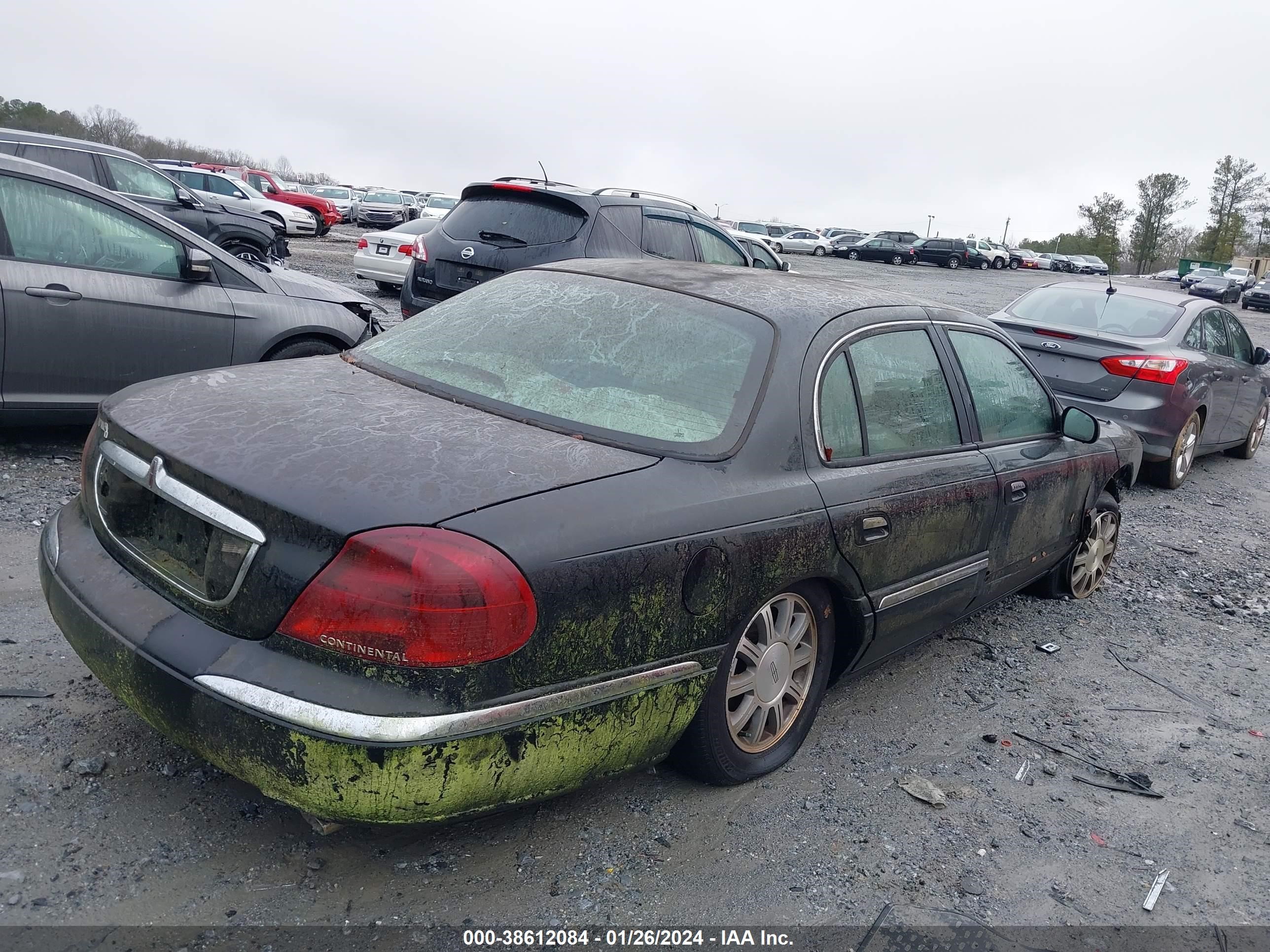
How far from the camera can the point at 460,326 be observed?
3.51 metres

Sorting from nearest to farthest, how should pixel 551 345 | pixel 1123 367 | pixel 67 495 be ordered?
pixel 551 345 < pixel 67 495 < pixel 1123 367

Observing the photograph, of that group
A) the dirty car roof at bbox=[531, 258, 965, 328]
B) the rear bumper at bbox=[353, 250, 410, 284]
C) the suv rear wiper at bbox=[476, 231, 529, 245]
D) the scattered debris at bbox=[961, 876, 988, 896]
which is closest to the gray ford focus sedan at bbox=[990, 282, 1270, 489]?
the suv rear wiper at bbox=[476, 231, 529, 245]

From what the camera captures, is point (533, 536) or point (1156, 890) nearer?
point (533, 536)

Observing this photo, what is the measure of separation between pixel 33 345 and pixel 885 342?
4292 mm

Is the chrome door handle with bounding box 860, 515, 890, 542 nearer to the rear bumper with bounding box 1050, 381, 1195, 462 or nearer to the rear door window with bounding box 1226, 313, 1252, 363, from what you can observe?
the rear bumper with bounding box 1050, 381, 1195, 462

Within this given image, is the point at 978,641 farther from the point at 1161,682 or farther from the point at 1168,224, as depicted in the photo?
the point at 1168,224

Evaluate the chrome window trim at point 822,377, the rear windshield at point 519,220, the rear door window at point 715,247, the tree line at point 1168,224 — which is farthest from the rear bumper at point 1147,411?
the tree line at point 1168,224

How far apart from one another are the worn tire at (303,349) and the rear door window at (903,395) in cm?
364

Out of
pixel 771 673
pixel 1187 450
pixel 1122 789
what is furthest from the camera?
pixel 1187 450

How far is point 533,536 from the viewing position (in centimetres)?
232

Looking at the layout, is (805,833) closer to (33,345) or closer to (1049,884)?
(1049,884)

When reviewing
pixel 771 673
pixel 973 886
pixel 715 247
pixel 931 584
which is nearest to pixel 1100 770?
pixel 931 584

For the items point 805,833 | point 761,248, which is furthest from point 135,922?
point 761,248

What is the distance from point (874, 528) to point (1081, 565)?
8.51ft
